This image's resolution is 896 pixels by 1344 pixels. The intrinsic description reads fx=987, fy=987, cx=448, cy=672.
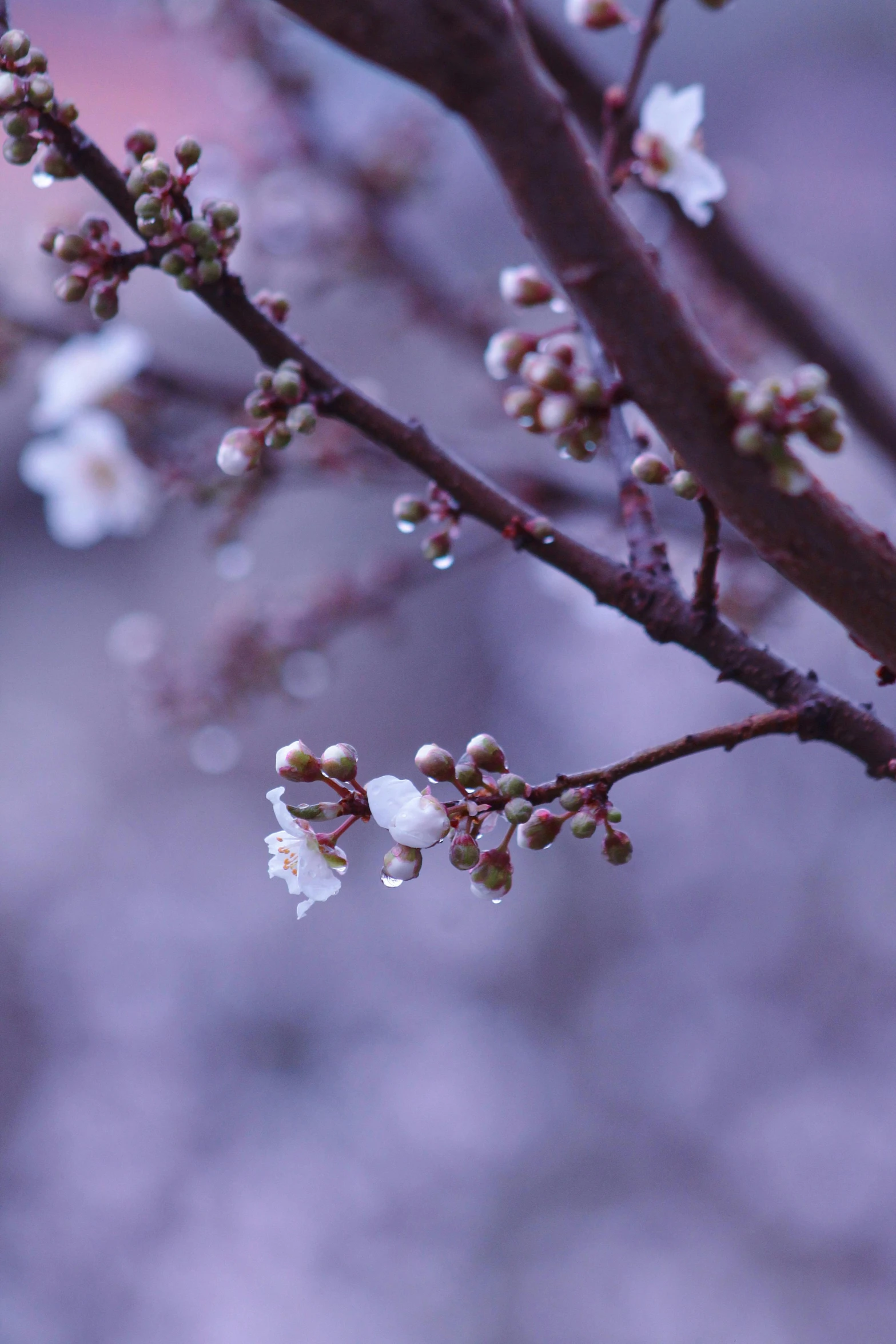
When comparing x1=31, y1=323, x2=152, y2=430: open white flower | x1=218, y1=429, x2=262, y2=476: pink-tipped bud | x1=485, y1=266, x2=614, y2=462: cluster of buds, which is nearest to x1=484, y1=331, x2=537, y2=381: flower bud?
x1=485, y1=266, x2=614, y2=462: cluster of buds

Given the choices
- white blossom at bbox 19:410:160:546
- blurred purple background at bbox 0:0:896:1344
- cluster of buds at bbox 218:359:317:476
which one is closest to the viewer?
cluster of buds at bbox 218:359:317:476

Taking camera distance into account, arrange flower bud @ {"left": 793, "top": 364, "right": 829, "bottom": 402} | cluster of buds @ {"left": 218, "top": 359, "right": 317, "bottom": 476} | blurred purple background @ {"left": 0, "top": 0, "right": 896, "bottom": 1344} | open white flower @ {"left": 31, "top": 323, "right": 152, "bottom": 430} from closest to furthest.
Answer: flower bud @ {"left": 793, "top": 364, "right": 829, "bottom": 402} < cluster of buds @ {"left": 218, "top": 359, "right": 317, "bottom": 476} < open white flower @ {"left": 31, "top": 323, "right": 152, "bottom": 430} < blurred purple background @ {"left": 0, "top": 0, "right": 896, "bottom": 1344}

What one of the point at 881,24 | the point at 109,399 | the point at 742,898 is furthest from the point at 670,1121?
the point at 881,24

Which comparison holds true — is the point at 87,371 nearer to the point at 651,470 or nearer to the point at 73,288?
the point at 73,288

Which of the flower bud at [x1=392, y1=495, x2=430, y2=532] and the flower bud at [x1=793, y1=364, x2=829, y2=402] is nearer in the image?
the flower bud at [x1=793, y1=364, x2=829, y2=402]

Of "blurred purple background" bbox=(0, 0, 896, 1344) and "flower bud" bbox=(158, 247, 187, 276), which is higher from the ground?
"flower bud" bbox=(158, 247, 187, 276)

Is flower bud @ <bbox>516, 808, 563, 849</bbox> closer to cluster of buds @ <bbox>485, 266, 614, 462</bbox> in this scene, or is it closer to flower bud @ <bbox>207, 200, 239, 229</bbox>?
cluster of buds @ <bbox>485, 266, 614, 462</bbox>
